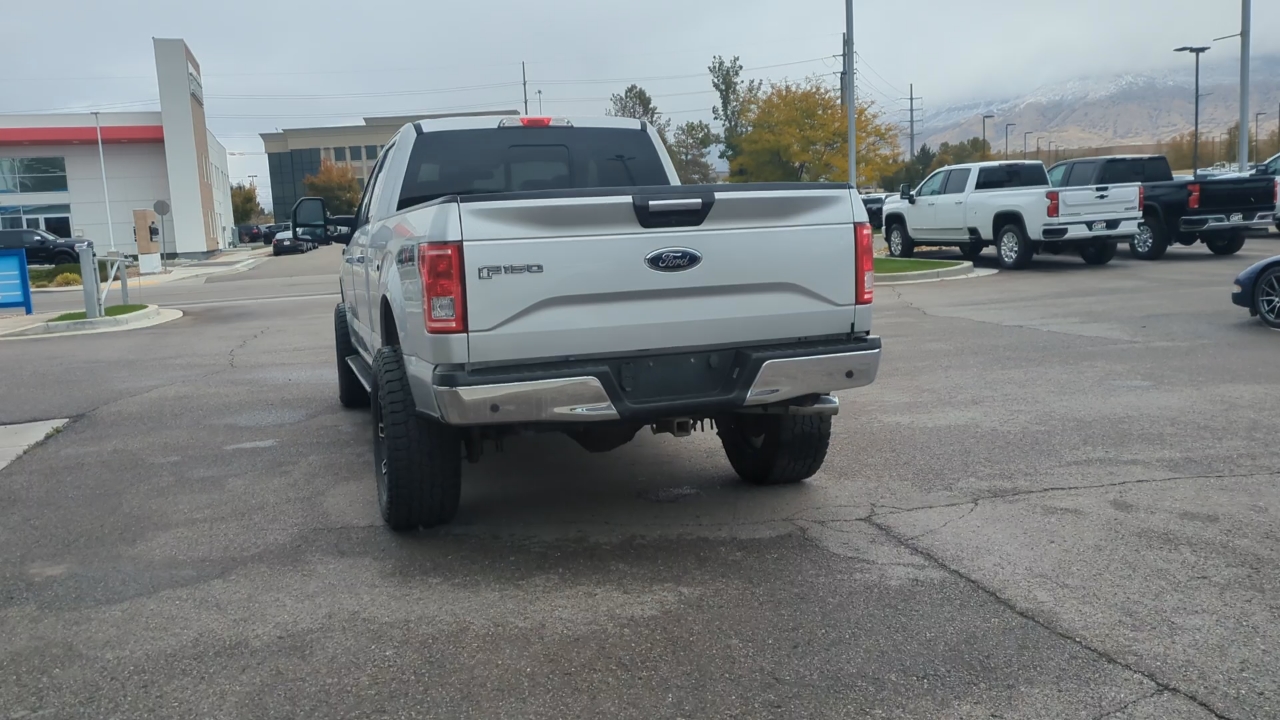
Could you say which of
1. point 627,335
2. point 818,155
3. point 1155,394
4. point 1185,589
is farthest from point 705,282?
point 818,155

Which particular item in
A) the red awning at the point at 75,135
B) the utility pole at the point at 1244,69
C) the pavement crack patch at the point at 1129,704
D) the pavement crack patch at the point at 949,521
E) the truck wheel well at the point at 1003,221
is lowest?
the pavement crack patch at the point at 1129,704

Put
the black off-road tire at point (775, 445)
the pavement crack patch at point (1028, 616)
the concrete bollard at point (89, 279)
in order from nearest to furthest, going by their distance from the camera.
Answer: the pavement crack patch at point (1028, 616) → the black off-road tire at point (775, 445) → the concrete bollard at point (89, 279)

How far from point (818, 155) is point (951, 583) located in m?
41.9

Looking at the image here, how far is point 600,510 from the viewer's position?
19.3 feet

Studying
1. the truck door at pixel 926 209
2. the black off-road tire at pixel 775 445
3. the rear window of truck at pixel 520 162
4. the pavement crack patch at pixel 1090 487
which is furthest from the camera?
the truck door at pixel 926 209

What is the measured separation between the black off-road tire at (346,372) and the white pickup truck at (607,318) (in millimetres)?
3072

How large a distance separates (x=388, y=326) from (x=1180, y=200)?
18.4m

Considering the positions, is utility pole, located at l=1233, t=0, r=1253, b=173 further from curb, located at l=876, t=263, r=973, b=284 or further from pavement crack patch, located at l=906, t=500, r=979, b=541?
pavement crack patch, located at l=906, t=500, r=979, b=541

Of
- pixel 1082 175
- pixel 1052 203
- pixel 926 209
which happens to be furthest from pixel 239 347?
pixel 1082 175

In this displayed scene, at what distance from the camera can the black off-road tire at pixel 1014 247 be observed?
65.1 feet

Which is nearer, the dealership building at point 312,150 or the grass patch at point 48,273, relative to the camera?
the grass patch at point 48,273

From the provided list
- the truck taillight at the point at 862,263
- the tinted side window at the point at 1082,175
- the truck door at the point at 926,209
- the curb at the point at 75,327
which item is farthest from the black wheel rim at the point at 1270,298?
the curb at the point at 75,327

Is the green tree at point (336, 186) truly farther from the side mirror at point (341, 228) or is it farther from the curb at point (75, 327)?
the side mirror at point (341, 228)

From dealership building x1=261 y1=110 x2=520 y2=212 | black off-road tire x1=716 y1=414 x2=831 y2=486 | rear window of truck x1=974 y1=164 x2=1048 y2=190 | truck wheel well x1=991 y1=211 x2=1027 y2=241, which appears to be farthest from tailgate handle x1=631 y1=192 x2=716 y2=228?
dealership building x1=261 y1=110 x2=520 y2=212
